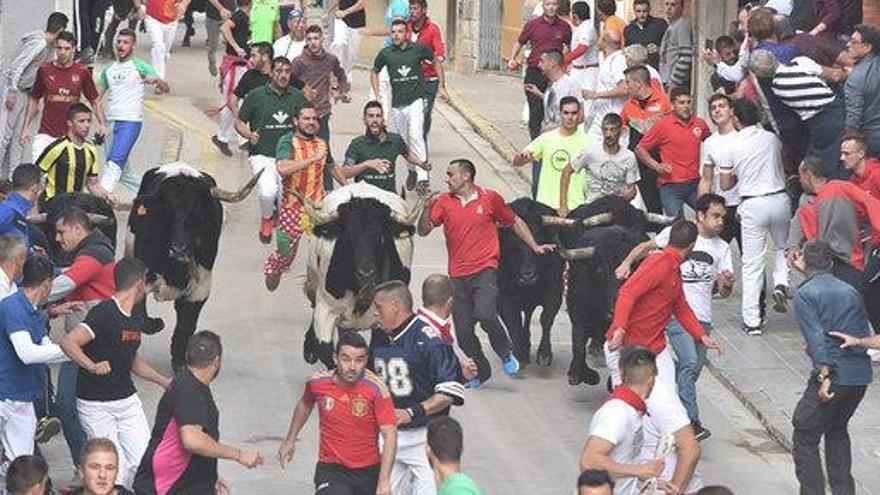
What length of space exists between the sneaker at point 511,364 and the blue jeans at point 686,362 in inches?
81.1

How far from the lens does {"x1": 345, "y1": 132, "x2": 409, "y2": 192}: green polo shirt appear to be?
21.7 metres

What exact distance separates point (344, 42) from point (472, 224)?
11.5m

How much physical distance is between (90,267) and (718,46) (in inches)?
381

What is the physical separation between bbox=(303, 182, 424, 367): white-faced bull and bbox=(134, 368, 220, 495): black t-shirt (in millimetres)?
4996

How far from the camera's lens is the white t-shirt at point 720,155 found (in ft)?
72.4

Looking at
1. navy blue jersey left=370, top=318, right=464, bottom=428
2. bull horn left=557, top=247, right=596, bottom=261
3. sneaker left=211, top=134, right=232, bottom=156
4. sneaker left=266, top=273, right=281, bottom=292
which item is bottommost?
sneaker left=211, top=134, right=232, bottom=156

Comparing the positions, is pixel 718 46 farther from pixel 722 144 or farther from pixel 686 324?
pixel 686 324

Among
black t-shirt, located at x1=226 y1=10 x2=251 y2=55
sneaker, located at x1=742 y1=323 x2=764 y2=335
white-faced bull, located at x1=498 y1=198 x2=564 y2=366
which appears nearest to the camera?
white-faced bull, located at x1=498 y1=198 x2=564 y2=366

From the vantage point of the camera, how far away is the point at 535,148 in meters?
22.2

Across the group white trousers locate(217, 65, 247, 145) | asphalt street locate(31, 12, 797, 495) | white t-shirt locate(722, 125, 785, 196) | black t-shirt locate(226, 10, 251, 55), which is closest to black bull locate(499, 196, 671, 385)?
asphalt street locate(31, 12, 797, 495)

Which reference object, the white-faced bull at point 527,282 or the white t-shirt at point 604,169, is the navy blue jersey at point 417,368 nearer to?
the white-faced bull at point 527,282

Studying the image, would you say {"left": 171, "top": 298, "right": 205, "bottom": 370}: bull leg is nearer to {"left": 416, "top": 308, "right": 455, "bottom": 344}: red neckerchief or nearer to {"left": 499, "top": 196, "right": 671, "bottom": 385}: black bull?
{"left": 499, "top": 196, "right": 671, "bottom": 385}: black bull

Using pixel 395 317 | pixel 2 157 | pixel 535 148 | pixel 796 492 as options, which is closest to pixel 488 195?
pixel 535 148

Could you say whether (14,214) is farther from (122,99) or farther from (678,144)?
(678,144)
